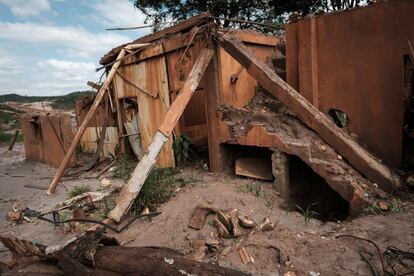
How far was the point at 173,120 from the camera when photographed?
17.4 ft

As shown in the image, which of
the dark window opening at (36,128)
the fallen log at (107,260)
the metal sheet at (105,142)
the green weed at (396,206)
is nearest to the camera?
the fallen log at (107,260)

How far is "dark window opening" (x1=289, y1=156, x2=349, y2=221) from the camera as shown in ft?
17.9

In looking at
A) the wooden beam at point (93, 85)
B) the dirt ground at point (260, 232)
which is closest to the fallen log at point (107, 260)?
the dirt ground at point (260, 232)

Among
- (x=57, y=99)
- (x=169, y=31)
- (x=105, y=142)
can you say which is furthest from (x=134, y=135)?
(x=57, y=99)

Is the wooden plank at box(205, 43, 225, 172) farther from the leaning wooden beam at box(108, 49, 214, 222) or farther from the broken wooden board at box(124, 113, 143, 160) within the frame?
the broken wooden board at box(124, 113, 143, 160)

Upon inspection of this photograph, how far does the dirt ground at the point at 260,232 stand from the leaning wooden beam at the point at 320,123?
57 centimetres

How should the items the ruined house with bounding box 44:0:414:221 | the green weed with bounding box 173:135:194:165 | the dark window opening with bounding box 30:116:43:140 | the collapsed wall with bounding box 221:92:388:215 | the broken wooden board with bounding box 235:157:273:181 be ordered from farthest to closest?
the dark window opening with bounding box 30:116:43:140, the green weed with bounding box 173:135:194:165, the broken wooden board with bounding box 235:157:273:181, the ruined house with bounding box 44:0:414:221, the collapsed wall with bounding box 221:92:388:215

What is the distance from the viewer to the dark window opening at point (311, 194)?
547cm

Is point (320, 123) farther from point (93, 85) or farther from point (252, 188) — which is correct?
point (93, 85)

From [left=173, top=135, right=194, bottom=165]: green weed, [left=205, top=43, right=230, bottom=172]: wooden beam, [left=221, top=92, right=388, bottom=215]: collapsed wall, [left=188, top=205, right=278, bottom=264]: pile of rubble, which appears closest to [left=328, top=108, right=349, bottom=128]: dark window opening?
[left=221, top=92, right=388, bottom=215]: collapsed wall

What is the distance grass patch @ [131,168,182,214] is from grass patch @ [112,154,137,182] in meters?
1.68

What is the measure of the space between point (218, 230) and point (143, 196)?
162 cm

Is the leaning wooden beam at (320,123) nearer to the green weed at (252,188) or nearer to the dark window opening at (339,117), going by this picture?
the dark window opening at (339,117)

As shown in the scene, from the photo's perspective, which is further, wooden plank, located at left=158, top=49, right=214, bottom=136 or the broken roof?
the broken roof
